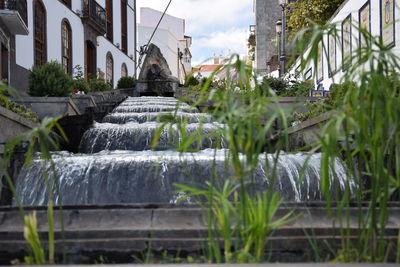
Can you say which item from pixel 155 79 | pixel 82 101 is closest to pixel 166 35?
pixel 155 79

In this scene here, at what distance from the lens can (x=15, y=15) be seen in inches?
573

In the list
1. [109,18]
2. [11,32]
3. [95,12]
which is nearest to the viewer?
[11,32]

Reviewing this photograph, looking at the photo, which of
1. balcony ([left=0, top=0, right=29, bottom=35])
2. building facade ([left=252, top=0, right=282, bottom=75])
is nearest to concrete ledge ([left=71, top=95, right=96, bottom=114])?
balcony ([left=0, top=0, right=29, bottom=35])

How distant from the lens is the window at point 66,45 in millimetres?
21031

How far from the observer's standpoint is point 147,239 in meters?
2.70

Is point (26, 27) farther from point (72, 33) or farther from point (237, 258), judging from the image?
point (237, 258)

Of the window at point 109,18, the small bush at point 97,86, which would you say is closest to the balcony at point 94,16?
the window at point 109,18

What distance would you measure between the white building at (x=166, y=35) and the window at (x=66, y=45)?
27.8 metres

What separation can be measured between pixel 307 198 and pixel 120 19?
29.4 m

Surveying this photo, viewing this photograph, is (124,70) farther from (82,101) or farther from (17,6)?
(82,101)

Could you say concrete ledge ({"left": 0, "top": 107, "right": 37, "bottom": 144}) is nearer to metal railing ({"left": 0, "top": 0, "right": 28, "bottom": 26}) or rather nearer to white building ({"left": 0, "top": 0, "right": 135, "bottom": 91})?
metal railing ({"left": 0, "top": 0, "right": 28, "bottom": 26})

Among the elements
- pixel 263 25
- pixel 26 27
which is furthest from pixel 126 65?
pixel 26 27

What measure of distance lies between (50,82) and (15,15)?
4.25 m

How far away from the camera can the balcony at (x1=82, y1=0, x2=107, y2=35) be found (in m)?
23.7
